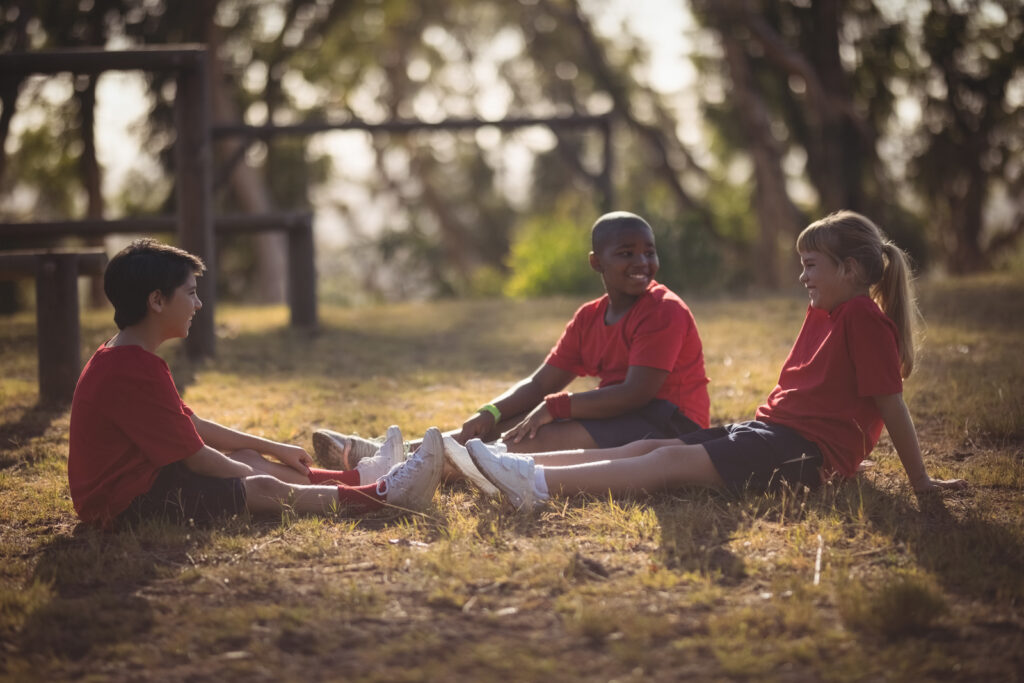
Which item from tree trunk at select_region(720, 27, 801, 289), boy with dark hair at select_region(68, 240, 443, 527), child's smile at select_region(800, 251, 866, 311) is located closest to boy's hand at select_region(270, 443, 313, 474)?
boy with dark hair at select_region(68, 240, 443, 527)

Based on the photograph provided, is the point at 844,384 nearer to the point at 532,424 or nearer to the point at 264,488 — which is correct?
the point at 532,424

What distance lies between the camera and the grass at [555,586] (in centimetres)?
237

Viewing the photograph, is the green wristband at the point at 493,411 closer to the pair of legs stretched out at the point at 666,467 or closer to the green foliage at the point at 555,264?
the pair of legs stretched out at the point at 666,467

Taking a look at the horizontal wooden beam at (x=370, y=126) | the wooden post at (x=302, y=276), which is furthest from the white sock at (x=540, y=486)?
the horizontal wooden beam at (x=370, y=126)

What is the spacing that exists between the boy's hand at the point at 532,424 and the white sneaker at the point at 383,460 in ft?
1.54

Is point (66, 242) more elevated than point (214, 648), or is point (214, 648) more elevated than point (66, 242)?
point (66, 242)

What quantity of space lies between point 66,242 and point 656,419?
666 inches

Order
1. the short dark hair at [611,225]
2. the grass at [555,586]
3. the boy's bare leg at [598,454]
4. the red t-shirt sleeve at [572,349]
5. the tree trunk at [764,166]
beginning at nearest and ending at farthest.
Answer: the grass at [555,586]
the boy's bare leg at [598,454]
the short dark hair at [611,225]
the red t-shirt sleeve at [572,349]
the tree trunk at [764,166]

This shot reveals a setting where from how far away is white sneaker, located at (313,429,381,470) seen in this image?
417cm

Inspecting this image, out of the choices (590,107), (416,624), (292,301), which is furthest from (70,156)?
(416,624)

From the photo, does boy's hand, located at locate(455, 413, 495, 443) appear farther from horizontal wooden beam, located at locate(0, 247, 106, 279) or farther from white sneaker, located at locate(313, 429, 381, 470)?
horizontal wooden beam, located at locate(0, 247, 106, 279)

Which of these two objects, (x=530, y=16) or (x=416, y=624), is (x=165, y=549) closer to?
(x=416, y=624)

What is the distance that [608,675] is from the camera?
2285mm

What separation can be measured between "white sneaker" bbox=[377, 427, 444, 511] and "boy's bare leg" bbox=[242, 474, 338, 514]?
0.20 meters
